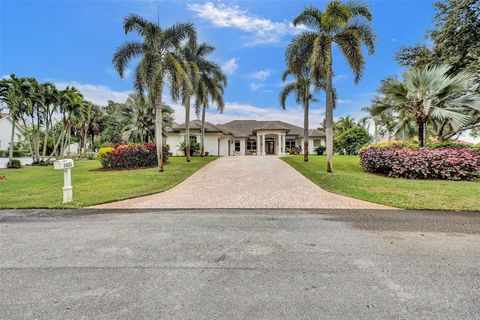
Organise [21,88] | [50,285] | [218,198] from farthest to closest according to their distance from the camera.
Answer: [21,88] < [218,198] < [50,285]

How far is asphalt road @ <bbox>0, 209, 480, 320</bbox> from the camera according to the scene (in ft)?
7.65

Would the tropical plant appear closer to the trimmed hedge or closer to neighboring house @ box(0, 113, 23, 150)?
the trimmed hedge

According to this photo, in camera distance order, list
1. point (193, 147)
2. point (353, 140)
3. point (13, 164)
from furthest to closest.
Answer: point (353, 140)
point (193, 147)
point (13, 164)

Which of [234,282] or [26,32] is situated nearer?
[234,282]

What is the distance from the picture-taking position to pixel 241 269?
3125mm

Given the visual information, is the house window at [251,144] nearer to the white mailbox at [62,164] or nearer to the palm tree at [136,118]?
the palm tree at [136,118]

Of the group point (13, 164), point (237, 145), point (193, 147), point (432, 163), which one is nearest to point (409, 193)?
point (432, 163)

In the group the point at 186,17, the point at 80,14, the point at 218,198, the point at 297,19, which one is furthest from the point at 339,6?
the point at 80,14

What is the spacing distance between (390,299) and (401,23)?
18.8 m

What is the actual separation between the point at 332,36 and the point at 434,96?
5.97 meters

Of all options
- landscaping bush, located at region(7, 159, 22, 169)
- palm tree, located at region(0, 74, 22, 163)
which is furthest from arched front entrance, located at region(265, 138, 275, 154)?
landscaping bush, located at region(7, 159, 22, 169)

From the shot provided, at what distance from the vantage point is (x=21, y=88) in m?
20.6

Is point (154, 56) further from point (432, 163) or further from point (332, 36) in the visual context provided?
point (432, 163)

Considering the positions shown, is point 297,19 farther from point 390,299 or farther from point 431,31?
point 390,299
